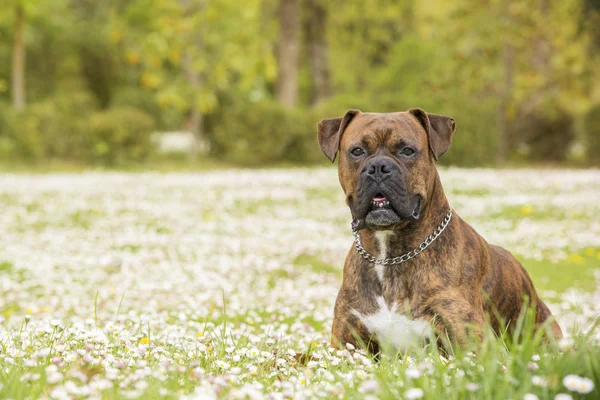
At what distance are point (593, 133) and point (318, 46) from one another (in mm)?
14041

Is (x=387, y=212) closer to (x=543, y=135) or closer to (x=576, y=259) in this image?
(x=576, y=259)

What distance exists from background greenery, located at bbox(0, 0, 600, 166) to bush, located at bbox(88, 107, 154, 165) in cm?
5

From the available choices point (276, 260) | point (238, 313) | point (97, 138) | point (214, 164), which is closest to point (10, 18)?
point (97, 138)

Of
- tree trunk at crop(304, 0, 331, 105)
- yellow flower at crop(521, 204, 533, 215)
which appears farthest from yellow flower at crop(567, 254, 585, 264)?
tree trunk at crop(304, 0, 331, 105)

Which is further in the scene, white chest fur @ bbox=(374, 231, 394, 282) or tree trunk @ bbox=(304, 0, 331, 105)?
tree trunk @ bbox=(304, 0, 331, 105)

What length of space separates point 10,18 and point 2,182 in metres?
15.9

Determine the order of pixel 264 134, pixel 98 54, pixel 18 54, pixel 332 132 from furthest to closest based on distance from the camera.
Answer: pixel 98 54 → pixel 18 54 → pixel 264 134 → pixel 332 132

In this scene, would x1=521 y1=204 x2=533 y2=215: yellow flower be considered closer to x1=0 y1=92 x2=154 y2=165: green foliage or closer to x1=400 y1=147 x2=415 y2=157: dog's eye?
x1=400 y1=147 x2=415 y2=157: dog's eye

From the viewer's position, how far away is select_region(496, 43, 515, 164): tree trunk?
98.6 feet

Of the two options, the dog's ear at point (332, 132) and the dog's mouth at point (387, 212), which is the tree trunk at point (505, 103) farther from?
the dog's mouth at point (387, 212)

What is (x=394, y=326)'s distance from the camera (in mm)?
4430

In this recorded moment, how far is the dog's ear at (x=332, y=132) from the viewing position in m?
5.00

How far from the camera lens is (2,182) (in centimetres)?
2127

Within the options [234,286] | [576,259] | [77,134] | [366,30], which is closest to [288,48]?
[366,30]
